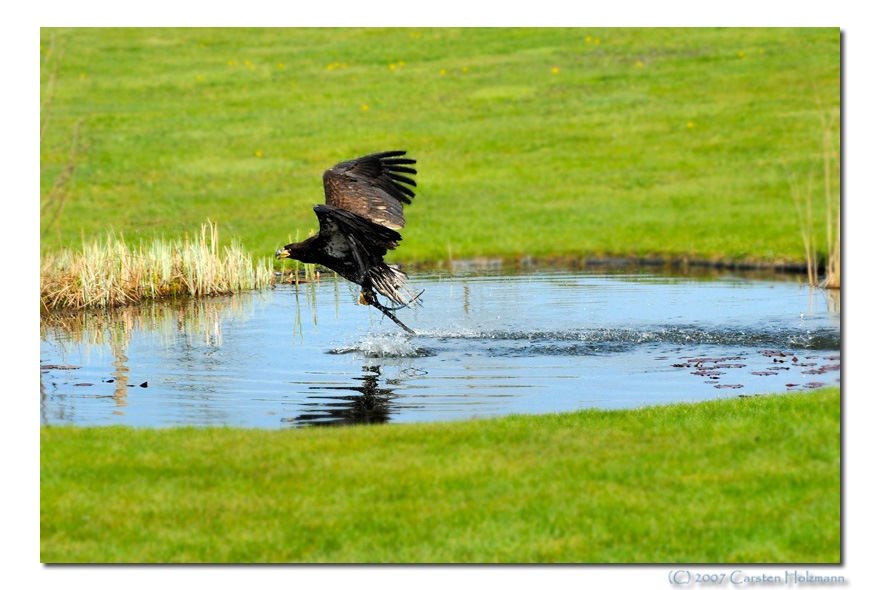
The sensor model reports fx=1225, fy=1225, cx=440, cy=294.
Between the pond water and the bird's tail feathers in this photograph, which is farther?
the bird's tail feathers

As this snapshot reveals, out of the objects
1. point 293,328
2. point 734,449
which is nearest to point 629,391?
point 734,449

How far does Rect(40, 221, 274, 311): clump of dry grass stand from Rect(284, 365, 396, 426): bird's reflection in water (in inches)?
301

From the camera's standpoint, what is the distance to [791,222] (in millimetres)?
25734

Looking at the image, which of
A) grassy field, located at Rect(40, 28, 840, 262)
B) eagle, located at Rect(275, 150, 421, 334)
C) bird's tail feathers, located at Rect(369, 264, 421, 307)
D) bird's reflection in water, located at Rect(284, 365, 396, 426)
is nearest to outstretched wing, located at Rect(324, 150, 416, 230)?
eagle, located at Rect(275, 150, 421, 334)

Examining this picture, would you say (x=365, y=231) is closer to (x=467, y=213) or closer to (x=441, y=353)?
(x=441, y=353)

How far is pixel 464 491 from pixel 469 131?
84.2ft

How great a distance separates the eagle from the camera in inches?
594

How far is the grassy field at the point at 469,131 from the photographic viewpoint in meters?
26.6

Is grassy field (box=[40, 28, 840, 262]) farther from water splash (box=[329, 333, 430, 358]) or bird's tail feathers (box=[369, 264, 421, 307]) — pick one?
bird's tail feathers (box=[369, 264, 421, 307])

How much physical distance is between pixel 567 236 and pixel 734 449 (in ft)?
54.0

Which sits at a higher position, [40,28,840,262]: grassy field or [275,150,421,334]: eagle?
[40,28,840,262]: grassy field

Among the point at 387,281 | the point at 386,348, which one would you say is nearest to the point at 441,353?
the point at 386,348

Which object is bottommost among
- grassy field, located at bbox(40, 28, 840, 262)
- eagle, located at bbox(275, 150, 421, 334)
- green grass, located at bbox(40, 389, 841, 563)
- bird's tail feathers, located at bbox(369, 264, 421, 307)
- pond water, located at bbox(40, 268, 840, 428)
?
green grass, located at bbox(40, 389, 841, 563)

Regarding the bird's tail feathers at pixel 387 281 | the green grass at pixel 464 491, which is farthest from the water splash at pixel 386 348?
A: the green grass at pixel 464 491
